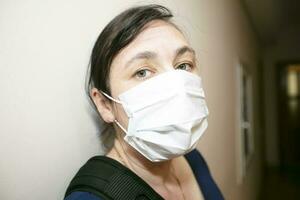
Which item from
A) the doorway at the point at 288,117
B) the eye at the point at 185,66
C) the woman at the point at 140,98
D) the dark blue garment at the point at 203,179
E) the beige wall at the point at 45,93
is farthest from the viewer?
the doorway at the point at 288,117

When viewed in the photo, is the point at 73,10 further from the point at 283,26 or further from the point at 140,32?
the point at 283,26

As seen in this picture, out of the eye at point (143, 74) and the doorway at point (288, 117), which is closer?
the eye at point (143, 74)

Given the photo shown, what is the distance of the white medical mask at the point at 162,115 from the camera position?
77 centimetres

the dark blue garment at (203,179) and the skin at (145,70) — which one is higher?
the skin at (145,70)

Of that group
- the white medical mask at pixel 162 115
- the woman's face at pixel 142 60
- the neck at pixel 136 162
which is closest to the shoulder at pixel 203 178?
the neck at pixel 136 162

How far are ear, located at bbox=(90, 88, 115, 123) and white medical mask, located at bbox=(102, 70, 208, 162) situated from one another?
5cm

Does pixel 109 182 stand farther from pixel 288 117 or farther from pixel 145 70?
pixel 288 117

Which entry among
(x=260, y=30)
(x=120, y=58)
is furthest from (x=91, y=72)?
(x=260, y=30)

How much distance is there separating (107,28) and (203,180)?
0.61 metres

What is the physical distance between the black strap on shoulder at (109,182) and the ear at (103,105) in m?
0.12

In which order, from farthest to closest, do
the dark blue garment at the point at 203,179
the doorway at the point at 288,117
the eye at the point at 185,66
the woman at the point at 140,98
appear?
the doorway at the point at 288,117 < the dark blue garment at the point at 203,179 < the eye at the point at 185,66 < the woman at the point at 140,98

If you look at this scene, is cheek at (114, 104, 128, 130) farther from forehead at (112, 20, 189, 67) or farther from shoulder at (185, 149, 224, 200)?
shoulder at (185, 149, 224, 200)

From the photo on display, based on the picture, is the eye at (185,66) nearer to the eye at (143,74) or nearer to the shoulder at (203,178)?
the eye at (143,74)

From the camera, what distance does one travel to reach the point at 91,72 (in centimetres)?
86
